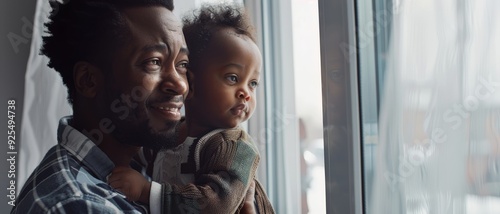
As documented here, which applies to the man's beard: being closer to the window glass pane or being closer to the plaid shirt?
the plaid shirt

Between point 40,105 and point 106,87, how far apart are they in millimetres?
155

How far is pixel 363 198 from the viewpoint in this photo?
150cm

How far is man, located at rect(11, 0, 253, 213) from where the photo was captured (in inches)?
46.6

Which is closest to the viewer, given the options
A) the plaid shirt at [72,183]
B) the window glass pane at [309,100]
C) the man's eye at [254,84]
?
the plaid shirt at [72,183]

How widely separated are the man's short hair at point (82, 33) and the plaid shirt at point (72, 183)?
0.32 ft

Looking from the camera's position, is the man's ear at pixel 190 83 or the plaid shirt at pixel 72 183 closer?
the plaid shirt at pixel 72 183

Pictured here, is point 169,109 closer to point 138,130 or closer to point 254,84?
point 138,130

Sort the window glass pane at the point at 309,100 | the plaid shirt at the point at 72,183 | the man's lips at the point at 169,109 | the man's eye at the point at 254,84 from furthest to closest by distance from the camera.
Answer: the window glass pane at the point at 309,100, the man's eye at the point at 254,84, the man's lips at the point at 169,109, the plaid shirt at the point at 72,183

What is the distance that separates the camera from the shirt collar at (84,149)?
3.89 feet

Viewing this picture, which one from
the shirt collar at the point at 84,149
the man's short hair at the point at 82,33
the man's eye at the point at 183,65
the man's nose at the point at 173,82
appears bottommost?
the shirt collar at the point at 84,149

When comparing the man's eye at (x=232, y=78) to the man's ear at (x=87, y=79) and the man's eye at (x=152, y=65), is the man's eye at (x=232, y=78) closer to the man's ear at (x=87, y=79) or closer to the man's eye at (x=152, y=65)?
the man's eye at (x=152, y=65)

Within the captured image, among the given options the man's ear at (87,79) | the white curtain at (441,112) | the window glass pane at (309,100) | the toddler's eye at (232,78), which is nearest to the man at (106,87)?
the man's ear at (87,79)

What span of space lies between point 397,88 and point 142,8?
2.19 ft

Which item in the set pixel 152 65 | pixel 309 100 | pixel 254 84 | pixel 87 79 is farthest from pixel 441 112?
A: pixel 87 79
